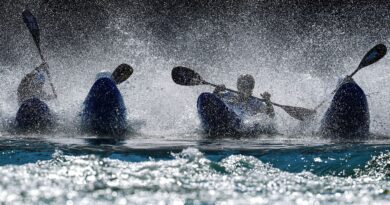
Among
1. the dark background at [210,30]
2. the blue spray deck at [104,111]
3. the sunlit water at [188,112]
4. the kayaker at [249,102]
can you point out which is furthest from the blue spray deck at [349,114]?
the dark background at [210,30]

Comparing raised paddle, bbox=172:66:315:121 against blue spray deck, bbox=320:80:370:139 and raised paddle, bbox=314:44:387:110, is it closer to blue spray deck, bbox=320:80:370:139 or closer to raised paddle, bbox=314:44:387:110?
raised paddle, bbox=314:44:387:110

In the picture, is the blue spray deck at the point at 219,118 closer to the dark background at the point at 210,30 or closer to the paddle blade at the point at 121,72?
the paddle blade at the point at 121,72

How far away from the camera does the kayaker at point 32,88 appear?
8.88 meters

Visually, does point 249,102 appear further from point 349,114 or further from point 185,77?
point 349,114

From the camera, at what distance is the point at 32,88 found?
29.4 feet

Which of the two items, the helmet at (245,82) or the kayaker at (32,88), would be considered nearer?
the kayaker at (32,88)

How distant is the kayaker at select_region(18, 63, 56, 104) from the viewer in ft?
29.1

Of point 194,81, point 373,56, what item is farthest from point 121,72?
point 373,56

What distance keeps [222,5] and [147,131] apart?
8509mm

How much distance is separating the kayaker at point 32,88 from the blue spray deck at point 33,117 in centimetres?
121

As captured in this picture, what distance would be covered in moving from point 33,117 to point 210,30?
9.27 metres

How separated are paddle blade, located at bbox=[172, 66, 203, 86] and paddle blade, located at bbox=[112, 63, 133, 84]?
0.63m

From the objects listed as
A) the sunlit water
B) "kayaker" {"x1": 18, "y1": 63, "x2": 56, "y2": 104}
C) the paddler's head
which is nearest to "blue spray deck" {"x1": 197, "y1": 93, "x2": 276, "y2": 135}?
the sunlit water

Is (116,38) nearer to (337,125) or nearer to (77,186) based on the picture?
(337,125)
